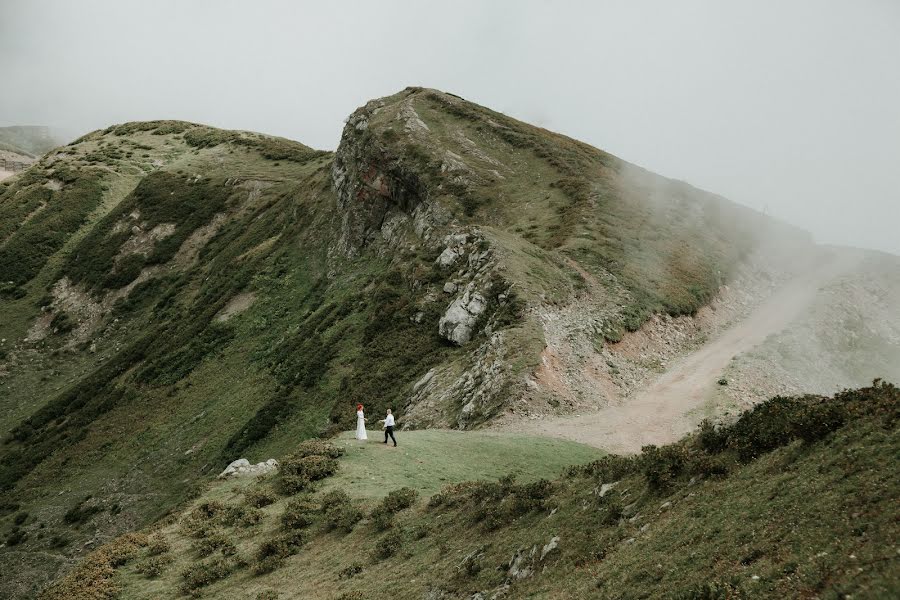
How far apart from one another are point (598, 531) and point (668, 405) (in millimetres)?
25197

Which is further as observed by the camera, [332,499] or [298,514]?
[332,499]

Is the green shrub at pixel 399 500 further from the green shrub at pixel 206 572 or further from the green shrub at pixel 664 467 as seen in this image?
the green shrub at pixel 664 467

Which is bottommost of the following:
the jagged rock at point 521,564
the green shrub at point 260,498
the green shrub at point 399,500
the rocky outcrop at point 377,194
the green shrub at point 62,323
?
the green shrub at point 62,323

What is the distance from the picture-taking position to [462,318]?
45969 millimetres

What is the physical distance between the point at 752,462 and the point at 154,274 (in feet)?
328

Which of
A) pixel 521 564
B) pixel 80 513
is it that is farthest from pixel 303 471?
pixel 80 513

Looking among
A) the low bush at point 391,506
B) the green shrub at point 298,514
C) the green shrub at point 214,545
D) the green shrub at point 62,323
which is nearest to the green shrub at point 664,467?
Answer: the low bush at point 391,506

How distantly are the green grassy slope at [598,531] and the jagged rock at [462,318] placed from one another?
18.4 metres

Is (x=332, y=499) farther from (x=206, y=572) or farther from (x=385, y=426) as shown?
(x=385, y=426)

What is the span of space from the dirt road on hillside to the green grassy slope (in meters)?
7.20

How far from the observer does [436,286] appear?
173ft

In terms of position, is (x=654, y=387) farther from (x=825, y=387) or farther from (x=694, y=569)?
(x=694, y=569)

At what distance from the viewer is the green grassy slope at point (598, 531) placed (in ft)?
32.8

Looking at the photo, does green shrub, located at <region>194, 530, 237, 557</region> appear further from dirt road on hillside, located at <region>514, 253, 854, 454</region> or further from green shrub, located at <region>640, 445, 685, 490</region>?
dirt road on hillside, located at <region>514, 253, 854, 454</region>
